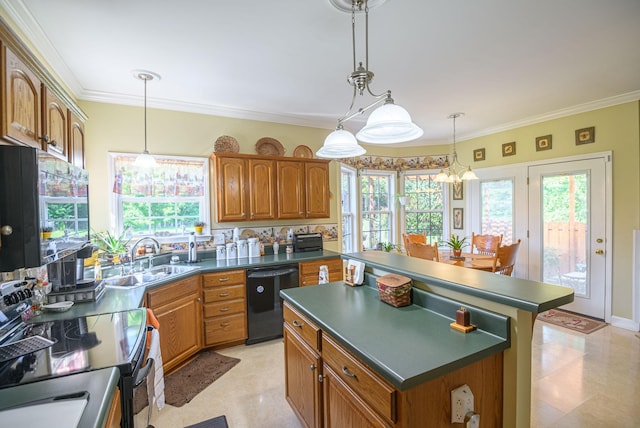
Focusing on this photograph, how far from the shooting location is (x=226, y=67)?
2566 mm

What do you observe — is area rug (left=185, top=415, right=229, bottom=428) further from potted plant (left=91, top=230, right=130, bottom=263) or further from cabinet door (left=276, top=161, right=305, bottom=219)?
cabinet door (left=276, top=161, right=305, bottom=219)

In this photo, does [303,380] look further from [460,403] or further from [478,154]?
[478,154]

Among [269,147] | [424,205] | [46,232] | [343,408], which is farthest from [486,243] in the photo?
[46,232]

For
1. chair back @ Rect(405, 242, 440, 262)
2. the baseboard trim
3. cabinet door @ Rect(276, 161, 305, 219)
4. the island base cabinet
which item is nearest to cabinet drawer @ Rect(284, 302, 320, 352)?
the island base cabinet

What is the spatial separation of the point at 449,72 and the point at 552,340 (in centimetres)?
303

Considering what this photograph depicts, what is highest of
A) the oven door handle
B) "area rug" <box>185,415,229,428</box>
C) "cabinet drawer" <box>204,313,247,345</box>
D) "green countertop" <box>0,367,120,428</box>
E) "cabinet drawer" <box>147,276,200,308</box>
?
"green countertop" <box>0,367,120,428</box>

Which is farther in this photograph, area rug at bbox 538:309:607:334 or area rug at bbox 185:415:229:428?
area rug at bbox 538:309:607:334

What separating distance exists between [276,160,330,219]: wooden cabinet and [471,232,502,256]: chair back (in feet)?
8.23

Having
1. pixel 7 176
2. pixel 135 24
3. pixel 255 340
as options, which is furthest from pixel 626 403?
pixel 135 24

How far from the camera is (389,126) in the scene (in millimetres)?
1592

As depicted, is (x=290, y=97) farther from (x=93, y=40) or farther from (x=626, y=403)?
(x=626, y=403)

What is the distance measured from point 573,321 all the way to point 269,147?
14.5 ft

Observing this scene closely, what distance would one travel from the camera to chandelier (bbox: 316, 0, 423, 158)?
61.4 inches

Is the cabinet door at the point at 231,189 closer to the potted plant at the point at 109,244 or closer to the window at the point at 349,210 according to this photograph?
the potted plant at the point at 109,244
